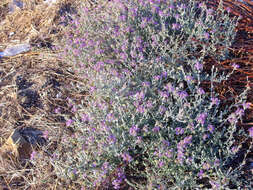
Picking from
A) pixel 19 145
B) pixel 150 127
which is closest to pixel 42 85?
pixel 19 145

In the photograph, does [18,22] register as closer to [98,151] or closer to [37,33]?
[37,33]

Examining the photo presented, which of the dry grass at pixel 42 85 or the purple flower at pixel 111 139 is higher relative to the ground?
the purple flower at pixel 111 139

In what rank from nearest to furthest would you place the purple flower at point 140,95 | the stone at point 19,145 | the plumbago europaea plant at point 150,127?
the plumbago europaea plant at point 150,127
the purple flower at point 140,95
the stone at point 19,145

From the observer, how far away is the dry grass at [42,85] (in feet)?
8.66

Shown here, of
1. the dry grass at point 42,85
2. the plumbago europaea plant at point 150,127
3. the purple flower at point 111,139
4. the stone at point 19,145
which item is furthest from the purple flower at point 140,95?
the stone at point 19,145

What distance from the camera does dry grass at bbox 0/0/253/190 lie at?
264 cm

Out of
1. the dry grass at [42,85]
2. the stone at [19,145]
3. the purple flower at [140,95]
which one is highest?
the purple flower at [140,95]

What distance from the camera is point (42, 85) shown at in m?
3.49

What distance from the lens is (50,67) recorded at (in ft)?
12.3

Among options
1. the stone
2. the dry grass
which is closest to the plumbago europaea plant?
the dry grass

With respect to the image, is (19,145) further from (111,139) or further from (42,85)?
(111,139)

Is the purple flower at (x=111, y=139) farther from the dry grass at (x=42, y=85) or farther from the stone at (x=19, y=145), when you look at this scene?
the stone at (x=19, y=145)

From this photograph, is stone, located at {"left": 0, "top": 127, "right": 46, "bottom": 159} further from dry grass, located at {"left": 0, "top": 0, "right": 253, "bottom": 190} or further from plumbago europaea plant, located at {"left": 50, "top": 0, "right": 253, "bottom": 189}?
plumbago europaea plant, located at {"left": 50, "top": 0, "right": 253, "bottom": 189}

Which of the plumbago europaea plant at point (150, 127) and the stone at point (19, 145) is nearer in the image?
the plumbago europaea plant at point (150, 127)
